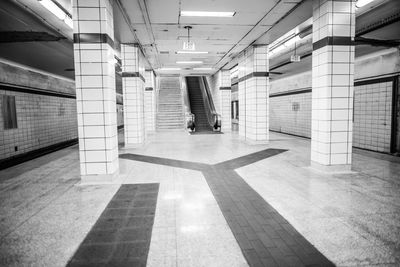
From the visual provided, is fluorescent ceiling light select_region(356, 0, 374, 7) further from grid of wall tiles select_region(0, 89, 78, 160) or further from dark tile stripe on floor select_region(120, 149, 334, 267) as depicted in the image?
grid of wall tiles select_region(0, 89, 78, 160)

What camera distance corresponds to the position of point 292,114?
13.0 meters


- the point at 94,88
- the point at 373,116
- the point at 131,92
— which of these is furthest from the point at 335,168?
the point at 131,92

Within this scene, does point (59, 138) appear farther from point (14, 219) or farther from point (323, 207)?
point (323, 207)

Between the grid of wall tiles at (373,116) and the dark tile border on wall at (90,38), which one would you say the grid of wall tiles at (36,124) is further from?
the grid of wall tiles at (373,116)

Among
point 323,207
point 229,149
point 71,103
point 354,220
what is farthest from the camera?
point 71,103

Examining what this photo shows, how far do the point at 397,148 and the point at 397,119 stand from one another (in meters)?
0.82

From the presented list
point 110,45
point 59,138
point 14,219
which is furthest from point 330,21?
point 59,138

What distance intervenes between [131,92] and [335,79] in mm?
6088

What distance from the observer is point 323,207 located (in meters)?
3.37

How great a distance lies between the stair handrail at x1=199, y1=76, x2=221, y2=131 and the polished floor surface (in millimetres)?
8678

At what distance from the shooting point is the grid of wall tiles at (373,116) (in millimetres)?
7461

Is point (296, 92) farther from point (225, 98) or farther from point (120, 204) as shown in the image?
point (120, 204)

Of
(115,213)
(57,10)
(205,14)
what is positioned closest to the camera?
(115,213)

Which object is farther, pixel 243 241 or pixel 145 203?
pixel 145 203
